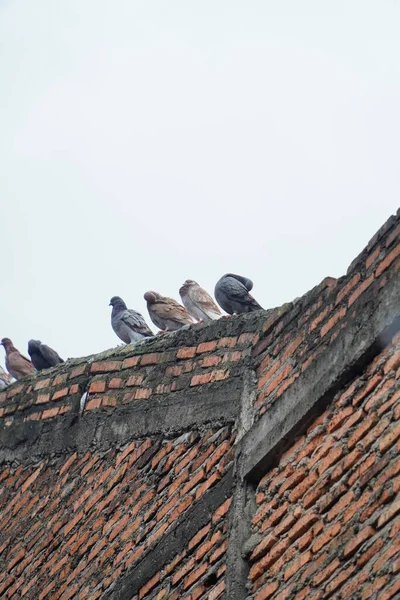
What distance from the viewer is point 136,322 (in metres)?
11.0

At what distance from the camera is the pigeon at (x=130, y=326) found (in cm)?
1088

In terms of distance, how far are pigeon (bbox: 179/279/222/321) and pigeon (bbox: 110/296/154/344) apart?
635mm

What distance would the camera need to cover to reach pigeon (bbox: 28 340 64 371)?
11.5 m

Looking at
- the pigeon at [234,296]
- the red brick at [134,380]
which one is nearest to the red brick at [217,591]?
the red brick at [134,380]

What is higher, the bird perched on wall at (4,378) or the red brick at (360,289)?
the bird perched on wall at (4,378)

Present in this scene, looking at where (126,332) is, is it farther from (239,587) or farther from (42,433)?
(239,587)

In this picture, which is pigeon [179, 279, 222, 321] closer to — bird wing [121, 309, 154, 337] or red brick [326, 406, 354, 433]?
bird wing [121, 309, 154, 337]

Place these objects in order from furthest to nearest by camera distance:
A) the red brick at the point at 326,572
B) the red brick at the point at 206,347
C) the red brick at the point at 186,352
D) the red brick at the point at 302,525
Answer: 1. the red brick at the point at 186,352
2. the red brick at the point at 206,347
3. the red brick at the point at 302,525
4. the red brick at the point at 326,572

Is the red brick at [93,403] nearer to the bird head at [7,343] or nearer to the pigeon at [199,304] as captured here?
the pigeon at [199,304]

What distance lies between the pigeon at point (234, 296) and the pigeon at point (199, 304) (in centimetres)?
89

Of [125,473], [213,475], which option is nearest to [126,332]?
[125,473]

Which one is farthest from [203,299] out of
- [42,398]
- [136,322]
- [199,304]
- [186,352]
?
[186,352]

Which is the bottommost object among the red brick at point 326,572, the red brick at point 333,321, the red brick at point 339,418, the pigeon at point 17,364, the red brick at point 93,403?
the red brick at point 326,572

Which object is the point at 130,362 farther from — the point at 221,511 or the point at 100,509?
the point at 221,511
